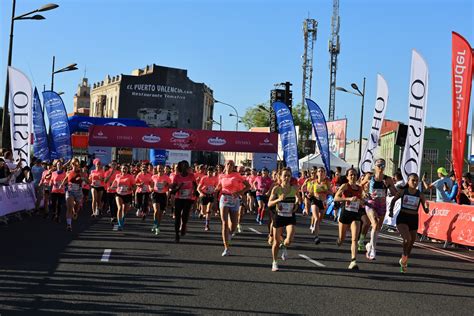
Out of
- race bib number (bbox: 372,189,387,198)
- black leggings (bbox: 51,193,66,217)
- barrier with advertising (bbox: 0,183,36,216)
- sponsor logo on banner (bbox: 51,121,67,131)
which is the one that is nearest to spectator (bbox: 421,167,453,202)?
race bib number (bbox: 372,189,387,198)

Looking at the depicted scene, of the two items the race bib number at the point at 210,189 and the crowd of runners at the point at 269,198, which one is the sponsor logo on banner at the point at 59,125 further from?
the race bib number at the point at 210,189

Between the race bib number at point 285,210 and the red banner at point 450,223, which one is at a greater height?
the race bib number at point 285,210

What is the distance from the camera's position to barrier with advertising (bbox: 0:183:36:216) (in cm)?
1811

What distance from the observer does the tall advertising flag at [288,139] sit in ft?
89.2

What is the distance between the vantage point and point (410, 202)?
11617mm

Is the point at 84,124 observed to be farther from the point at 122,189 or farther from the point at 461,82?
the point at 461,82

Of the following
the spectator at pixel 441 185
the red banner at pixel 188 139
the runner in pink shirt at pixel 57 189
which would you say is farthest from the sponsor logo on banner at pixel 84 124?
the spectator at pixel 441 185

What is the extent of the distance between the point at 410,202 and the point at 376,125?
454 inches

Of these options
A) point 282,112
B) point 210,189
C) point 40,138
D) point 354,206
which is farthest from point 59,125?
point 354,206

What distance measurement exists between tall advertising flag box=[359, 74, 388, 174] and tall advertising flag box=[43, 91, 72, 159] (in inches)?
502

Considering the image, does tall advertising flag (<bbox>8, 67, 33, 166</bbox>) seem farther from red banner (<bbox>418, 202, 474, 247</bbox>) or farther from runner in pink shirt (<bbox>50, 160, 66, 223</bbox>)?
red banner (<bbox>418, 202, 474, 247</bbox>)

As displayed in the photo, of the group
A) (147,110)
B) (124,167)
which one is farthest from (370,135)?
(147,110)

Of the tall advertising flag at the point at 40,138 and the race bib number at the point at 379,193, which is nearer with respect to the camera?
the race bib number at the point at 379,193

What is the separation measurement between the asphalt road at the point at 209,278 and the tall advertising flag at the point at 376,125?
22.8 feet
